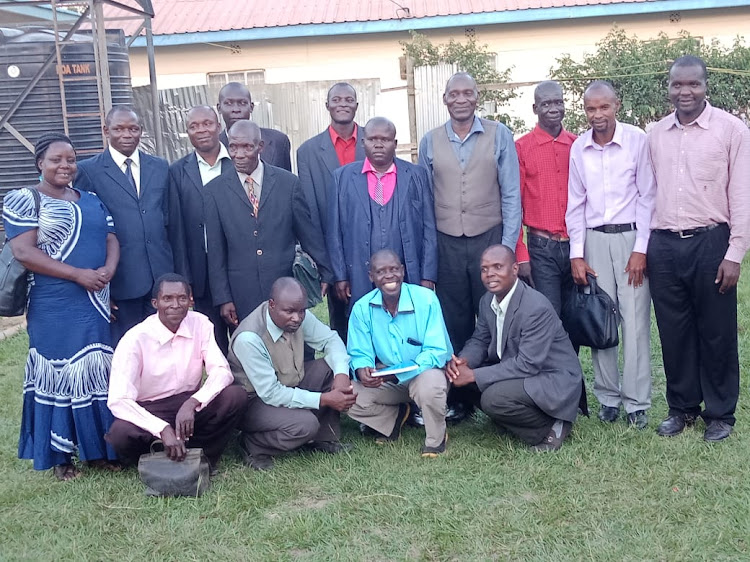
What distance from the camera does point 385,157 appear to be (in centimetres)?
484

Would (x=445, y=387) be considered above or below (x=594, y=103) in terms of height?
below

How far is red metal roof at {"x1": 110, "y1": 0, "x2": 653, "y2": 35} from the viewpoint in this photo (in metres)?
14.0

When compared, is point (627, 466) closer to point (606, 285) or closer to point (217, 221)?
point (606, 285)

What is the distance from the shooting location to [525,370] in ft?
15.1

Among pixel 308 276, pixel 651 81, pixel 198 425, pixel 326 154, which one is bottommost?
pixel 198 425

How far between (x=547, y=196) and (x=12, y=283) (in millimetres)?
3054

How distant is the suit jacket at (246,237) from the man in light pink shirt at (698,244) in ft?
6.88

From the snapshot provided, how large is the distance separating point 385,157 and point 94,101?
6673 millimetres

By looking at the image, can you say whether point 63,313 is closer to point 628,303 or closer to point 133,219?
point 133,219

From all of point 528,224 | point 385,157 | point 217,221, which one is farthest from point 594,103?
point 217,221

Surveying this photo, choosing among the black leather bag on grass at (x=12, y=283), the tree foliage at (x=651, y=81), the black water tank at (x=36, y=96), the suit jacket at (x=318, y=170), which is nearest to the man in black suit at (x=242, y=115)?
the suit jacket at (x=318, y=170)

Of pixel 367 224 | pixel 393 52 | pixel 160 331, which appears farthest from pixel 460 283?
pixel 393 52

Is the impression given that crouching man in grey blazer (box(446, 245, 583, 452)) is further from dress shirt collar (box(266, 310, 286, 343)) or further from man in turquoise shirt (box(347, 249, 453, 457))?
dress shirt collar (box(266, 310, 286, 343))

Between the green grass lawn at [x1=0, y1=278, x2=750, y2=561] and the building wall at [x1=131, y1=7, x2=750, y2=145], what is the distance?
9.32 meters
